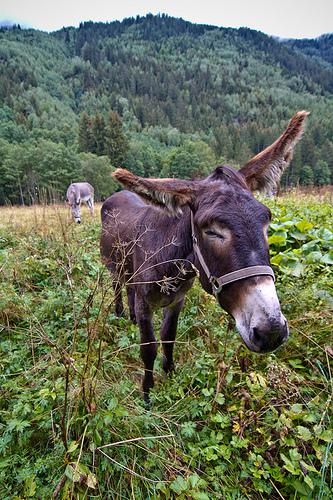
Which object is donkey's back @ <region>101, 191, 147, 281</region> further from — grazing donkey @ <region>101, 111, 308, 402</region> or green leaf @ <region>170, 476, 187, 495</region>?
green leaf @ <region>170, 476, 187, 495</region>

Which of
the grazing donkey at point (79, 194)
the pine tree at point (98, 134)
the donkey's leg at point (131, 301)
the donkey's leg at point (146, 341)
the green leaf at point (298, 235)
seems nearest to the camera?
the donkey's leg at point (146, 341)

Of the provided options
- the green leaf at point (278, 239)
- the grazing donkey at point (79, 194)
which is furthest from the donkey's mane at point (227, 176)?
the grazing donkey at point (79, 194)

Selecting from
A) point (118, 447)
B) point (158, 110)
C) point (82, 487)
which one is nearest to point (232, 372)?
point (118, 447)

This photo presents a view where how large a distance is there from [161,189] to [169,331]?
5.62ft

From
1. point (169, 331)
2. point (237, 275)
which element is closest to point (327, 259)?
point (169, 331)

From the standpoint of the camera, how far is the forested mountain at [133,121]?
41.9m

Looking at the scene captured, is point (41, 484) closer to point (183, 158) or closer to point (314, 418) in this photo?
point (314, 418)

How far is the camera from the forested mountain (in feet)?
137

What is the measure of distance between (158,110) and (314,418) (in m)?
120

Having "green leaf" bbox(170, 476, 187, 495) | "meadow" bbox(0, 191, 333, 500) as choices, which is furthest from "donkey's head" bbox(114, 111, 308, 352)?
"green leaf" bbox(170, 476, 187, 495)

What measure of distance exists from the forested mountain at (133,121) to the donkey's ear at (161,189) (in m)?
1.34

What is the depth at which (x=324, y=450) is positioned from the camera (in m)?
1.80

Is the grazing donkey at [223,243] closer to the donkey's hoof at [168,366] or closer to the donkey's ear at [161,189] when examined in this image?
the donkey's ear at [161,189]

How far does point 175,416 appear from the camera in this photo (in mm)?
2232
